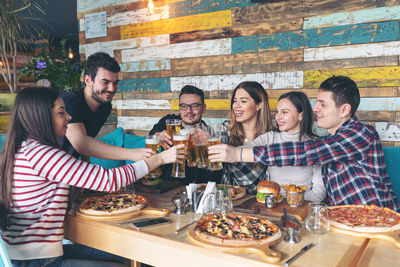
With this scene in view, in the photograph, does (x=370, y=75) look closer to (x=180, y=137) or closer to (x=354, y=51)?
(x=354, y=51)

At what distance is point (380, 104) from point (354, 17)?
752 mm

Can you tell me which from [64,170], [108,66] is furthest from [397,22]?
[64,170]

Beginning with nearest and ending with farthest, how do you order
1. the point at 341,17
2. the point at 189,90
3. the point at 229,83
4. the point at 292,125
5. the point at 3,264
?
the point at 3,264 → the point at 292,125 → the point at 341,17 → the point at 189,90 → the point at 229,83

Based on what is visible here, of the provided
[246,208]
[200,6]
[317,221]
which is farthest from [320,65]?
[317,221]

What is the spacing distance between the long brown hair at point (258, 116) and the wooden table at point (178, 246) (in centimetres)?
115

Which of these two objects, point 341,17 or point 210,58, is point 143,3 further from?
point 341,17

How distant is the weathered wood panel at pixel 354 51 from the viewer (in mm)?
2744

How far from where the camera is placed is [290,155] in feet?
6.63

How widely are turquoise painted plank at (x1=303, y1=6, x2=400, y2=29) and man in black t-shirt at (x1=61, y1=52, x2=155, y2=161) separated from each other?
68.9 inches

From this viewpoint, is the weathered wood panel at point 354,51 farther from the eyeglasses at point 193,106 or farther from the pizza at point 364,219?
the pizza at point 364,219

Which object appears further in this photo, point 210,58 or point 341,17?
point 210,58

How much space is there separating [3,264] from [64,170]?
0.48m

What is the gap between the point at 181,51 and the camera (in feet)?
12.7

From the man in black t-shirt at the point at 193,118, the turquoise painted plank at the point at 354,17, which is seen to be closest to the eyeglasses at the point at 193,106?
the man in black t-shirt at the point at 193,118
